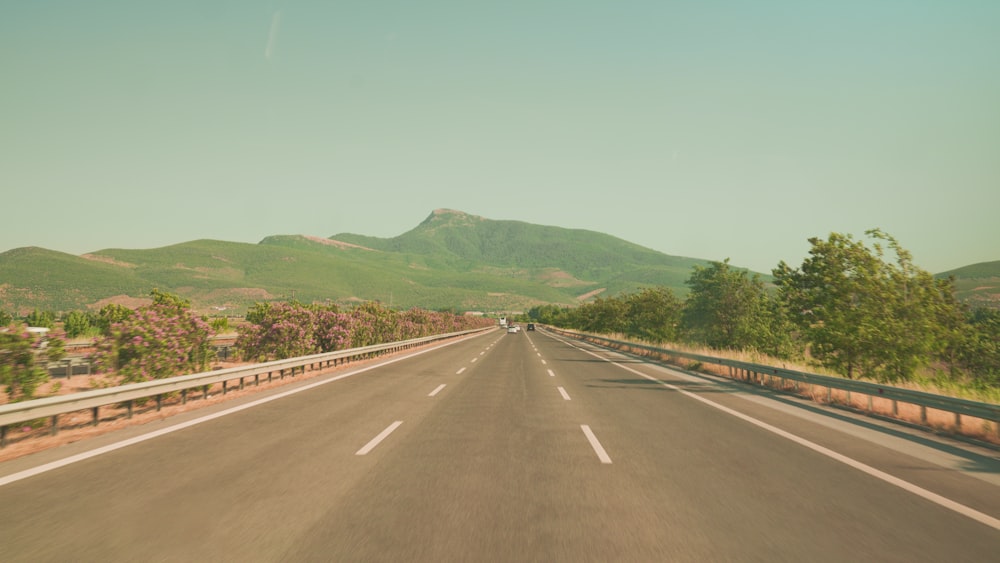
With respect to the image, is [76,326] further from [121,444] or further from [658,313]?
[121,444]

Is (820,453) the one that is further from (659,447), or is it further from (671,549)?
(671,549)

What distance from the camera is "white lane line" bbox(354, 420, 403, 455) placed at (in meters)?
7.30

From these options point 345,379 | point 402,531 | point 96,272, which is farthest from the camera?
point 96,272

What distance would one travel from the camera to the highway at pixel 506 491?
4.12m

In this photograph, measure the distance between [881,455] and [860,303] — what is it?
44.3ft

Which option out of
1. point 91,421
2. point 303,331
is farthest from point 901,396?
point 303,331

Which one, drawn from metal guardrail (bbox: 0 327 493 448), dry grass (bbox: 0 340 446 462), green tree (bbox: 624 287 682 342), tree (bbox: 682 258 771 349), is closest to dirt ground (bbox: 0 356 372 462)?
dry grass (bbox: 0 340 446 462)

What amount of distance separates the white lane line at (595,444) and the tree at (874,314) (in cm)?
1302

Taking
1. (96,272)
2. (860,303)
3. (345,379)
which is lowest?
(345,379)

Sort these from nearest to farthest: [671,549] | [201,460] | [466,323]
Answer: [671,549] → [201,460] → [466,323]

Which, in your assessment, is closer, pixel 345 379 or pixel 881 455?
pixel 881 455

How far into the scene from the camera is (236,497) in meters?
5.28

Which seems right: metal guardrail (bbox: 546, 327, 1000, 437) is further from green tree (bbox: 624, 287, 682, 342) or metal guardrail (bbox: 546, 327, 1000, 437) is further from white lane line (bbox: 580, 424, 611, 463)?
green tree (bbox: 624, 287, 682, 342)

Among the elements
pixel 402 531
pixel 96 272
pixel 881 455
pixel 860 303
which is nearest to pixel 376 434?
pixel 402 531
